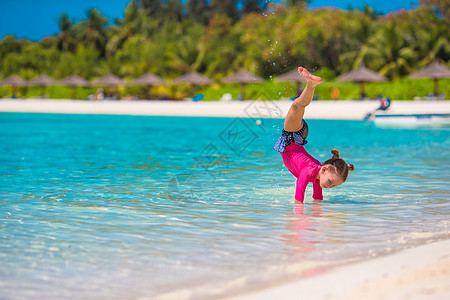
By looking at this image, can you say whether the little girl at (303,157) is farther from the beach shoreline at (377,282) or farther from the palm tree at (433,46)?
the palm tree at (433,46)

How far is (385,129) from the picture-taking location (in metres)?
26.1

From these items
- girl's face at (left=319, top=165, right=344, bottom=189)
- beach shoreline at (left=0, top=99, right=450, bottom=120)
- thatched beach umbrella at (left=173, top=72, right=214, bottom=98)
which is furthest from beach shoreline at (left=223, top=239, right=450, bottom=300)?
thatched beach umbrella at (left=173, top=72, right=214, bottom=98)

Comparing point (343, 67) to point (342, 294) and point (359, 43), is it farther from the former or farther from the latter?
point (342, 294)

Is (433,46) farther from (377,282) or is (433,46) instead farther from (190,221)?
(377,282)

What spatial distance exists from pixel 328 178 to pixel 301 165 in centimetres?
54

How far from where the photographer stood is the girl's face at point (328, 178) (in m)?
7.05

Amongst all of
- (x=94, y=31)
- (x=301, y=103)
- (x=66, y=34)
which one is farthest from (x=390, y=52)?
(x=66, y=34)

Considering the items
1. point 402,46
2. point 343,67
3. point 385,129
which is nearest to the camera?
point 385,129

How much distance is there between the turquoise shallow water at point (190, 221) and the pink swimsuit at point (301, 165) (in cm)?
39

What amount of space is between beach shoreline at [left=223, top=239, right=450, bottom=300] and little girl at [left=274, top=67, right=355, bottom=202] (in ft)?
6.11

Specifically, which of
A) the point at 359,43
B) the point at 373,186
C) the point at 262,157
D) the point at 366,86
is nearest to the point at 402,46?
the point at 359,43

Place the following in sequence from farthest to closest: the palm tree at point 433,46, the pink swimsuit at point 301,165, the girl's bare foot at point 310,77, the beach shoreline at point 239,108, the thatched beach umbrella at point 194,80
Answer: the palm tree at point 433,46, the thatched beach umbrella at point 194,80, the beach shoreline at point 239,108, the pink swimsuit at point 301,165, the girl's bare foot at point 310,77

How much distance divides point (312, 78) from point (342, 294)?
3.16 meters

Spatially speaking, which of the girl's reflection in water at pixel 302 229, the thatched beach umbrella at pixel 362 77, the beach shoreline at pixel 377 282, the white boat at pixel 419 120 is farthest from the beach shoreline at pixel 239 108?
the beach shoreline at pixel 377 282
